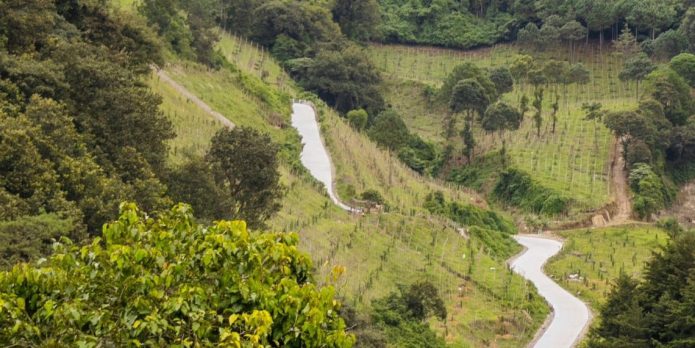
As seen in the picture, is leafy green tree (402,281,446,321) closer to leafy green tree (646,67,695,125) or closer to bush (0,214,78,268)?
bush (0,214,78,268)

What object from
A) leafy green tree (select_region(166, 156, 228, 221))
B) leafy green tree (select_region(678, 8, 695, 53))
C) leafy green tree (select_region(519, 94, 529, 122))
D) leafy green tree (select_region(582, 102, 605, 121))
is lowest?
leafy green tree (select_region(519, 94, 529, 122))

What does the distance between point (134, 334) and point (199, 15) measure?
45.0 m

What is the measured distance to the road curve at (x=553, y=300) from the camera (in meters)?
25.4

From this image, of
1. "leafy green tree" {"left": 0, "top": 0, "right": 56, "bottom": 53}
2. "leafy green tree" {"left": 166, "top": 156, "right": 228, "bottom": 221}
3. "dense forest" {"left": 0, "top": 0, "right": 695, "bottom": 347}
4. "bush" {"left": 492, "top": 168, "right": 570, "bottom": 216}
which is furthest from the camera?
"bush" {"left": 492, "top": 168, "right": 570, "bottom": 216}

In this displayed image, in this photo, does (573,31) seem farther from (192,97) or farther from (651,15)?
(192,97)

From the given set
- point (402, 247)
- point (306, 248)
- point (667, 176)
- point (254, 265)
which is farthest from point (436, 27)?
point (254, 265)

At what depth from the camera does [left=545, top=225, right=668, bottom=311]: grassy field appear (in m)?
31.2

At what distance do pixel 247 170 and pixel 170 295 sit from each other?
14.6m

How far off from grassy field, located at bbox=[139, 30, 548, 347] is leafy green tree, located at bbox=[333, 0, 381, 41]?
2648 centimetres

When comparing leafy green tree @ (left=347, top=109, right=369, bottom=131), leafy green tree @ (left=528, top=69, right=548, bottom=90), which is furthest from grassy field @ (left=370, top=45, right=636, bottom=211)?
leafy green tree @ (left=347, top=109, right=369, bottom=131)

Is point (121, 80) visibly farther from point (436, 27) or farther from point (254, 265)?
point (436, 27)

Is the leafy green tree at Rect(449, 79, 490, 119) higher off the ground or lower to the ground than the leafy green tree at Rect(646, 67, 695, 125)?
lower

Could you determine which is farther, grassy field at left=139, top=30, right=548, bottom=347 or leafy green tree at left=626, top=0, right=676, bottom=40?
leafy green tree at left=626, top=0, right=676, bottom=40

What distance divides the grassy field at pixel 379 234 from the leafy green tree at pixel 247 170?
249cm
